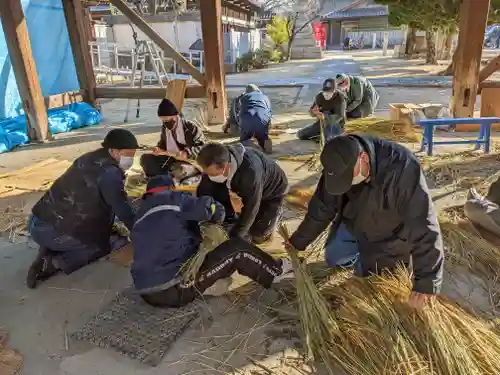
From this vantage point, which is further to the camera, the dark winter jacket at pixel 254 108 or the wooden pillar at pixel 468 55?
the wooden pillar at pixel 468 55

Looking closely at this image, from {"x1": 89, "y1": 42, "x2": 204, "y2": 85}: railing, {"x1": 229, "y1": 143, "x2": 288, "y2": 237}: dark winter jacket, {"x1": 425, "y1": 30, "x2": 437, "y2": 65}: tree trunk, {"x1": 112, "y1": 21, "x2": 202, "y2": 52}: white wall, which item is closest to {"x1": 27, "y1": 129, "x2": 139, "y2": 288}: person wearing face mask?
{"x1": 229, "y1": 143, "x2": 288, "y2": 237}: dark winter jacket

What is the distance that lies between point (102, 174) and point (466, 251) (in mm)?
2434

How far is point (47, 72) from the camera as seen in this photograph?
7.73 metres

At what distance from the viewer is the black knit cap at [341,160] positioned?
75.3 inches

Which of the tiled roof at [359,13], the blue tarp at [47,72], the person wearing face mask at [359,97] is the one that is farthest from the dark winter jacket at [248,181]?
the tiled roof at [359,13]

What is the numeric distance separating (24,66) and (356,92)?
4908 mm

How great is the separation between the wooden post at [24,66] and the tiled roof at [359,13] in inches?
1320

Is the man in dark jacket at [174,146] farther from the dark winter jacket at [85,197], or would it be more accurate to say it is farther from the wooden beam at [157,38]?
the wooden beam at [157,38]

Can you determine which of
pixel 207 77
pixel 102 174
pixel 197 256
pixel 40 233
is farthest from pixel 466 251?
pixel 207 77

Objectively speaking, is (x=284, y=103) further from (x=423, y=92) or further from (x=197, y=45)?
(x=197, y=45)

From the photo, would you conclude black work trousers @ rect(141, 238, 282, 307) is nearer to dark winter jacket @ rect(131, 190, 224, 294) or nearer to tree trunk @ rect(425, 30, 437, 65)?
dark winter jacket @ rect(131, 190, 224, 294)

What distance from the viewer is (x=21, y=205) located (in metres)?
4.12

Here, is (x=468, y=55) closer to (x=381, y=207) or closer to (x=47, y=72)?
(x=381, y=207)

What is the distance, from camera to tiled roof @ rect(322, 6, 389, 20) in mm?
35844
